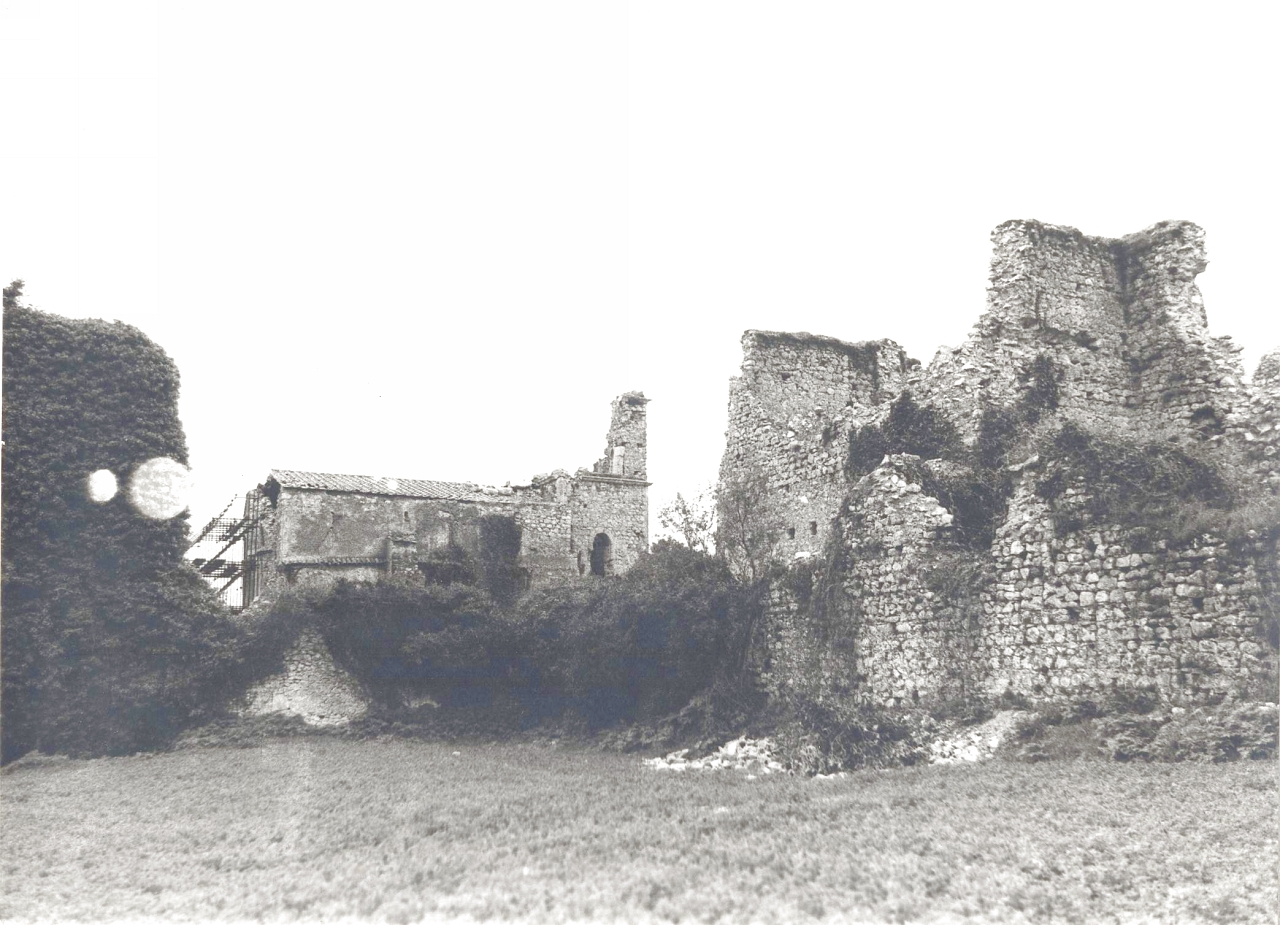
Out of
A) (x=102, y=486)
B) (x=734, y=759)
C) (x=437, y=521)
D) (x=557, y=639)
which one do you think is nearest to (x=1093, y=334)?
(x=734, y=759)

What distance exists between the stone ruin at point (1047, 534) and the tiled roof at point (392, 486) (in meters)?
14.8

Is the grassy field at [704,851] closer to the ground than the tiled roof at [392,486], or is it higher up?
closer to the ground

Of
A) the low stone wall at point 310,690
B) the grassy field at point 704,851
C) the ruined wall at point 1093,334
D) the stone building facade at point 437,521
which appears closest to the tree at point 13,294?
the low stone wall at point 310,690

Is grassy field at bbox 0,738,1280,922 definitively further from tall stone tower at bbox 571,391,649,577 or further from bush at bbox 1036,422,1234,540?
tall stone tower at bbox 571,391,649,577

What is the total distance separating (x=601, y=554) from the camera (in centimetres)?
3684

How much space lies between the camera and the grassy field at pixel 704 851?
20.4ft

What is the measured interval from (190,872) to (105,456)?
14.3 meters

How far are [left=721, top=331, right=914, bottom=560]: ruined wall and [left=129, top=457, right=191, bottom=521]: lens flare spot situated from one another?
39.8 ft

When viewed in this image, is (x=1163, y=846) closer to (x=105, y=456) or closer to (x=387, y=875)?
(x=387, y=875)

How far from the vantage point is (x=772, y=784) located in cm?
1213

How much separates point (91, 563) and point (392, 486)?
13648 millimetres

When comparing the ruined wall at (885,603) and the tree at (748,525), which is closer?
the ruined wall at (885,603)

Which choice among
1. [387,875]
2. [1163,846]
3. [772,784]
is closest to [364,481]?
[772,784]

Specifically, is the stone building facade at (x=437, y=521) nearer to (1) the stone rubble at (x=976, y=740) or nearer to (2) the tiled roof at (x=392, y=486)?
(2) the tiled roof at (x=392, y=486)
